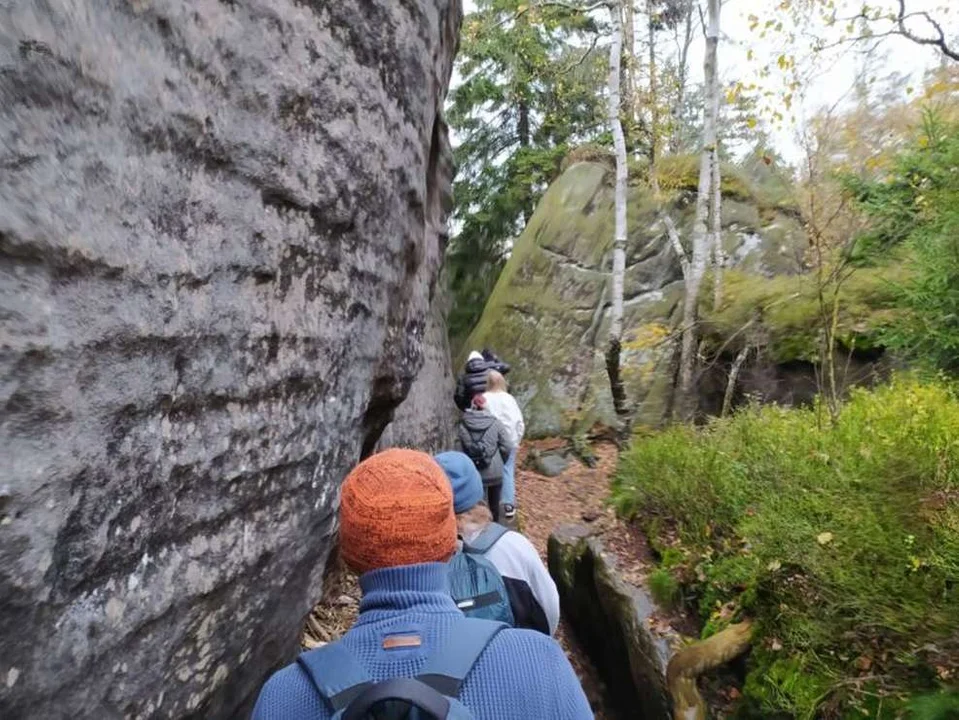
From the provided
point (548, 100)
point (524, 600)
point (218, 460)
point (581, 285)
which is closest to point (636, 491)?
point (524, 600)

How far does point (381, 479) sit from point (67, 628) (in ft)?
4.00

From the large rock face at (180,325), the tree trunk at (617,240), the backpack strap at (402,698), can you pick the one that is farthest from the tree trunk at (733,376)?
the backpack strap at (402,698)

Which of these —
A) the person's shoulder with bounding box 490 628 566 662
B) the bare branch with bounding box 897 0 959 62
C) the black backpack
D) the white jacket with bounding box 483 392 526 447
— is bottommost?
the black backpack

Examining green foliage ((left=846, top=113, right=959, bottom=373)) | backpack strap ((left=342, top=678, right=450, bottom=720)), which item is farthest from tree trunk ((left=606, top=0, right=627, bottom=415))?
backpack strap ((left=342, top=678, right=450, bottom=720))

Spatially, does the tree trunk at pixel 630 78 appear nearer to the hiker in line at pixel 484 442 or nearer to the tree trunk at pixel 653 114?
the tree trunk at pixel 653 114

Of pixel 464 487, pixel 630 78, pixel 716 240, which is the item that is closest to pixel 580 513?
pixel 716 240

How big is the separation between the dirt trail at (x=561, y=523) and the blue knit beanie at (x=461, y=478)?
5.64ft

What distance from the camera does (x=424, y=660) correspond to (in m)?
1.41

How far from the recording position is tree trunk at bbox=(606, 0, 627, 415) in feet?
34.2

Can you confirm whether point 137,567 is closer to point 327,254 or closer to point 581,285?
point 327,254

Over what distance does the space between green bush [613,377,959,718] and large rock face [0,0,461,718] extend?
2.84 metres

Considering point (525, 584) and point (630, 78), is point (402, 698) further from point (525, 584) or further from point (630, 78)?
point (630, 78)

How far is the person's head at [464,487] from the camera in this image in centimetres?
300

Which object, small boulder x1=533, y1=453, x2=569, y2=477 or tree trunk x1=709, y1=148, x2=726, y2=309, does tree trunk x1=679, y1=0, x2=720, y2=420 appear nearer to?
tree trunk x1=709, y1=148, x2=726, y2=309
